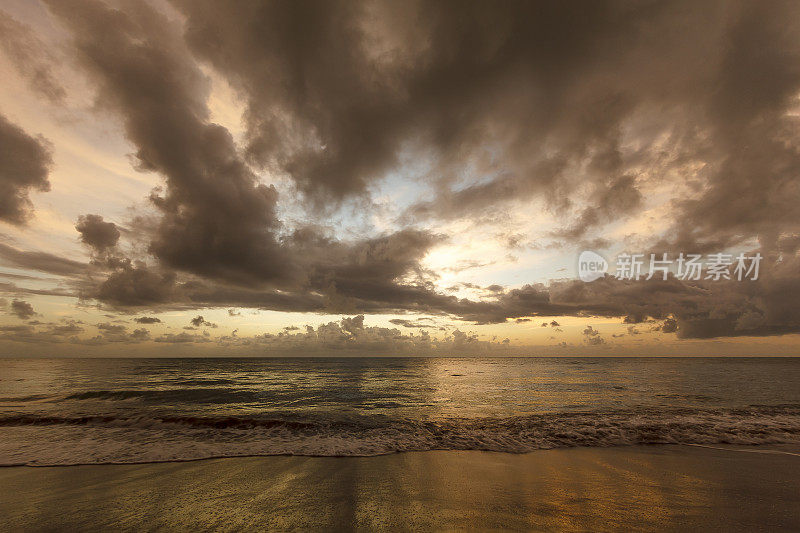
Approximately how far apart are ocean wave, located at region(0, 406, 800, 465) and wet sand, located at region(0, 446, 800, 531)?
4.15ft

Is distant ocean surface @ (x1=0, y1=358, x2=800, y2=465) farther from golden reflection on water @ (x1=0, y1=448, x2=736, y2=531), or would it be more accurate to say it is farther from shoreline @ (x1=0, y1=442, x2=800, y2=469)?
golden reflection on water @ (x1=0, y1=448, x2=736, y2=531)

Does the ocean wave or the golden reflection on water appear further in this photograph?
the ocean wave

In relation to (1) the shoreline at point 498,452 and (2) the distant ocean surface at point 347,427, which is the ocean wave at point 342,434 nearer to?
(2) the distant ocean surface at point 347,427

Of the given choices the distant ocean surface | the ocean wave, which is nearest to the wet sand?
the ocean wave

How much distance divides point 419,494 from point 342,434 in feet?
25.1

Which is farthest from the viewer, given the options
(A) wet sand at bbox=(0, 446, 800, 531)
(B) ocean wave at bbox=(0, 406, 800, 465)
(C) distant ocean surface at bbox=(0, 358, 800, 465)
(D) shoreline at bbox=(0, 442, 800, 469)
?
(C) distant ocean surface at bbox=(0, 358, 800, 465)

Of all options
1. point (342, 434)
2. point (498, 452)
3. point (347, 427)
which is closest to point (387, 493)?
point (498, 452)

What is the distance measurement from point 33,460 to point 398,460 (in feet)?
40.3

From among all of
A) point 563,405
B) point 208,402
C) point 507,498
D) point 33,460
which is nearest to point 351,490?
point 507,498

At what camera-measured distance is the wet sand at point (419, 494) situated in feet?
19.9

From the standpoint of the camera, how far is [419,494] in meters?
7.27

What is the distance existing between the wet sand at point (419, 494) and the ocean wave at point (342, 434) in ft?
4.15

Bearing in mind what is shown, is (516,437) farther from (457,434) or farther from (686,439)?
(686,439)

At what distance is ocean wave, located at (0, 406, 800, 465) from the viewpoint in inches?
446
